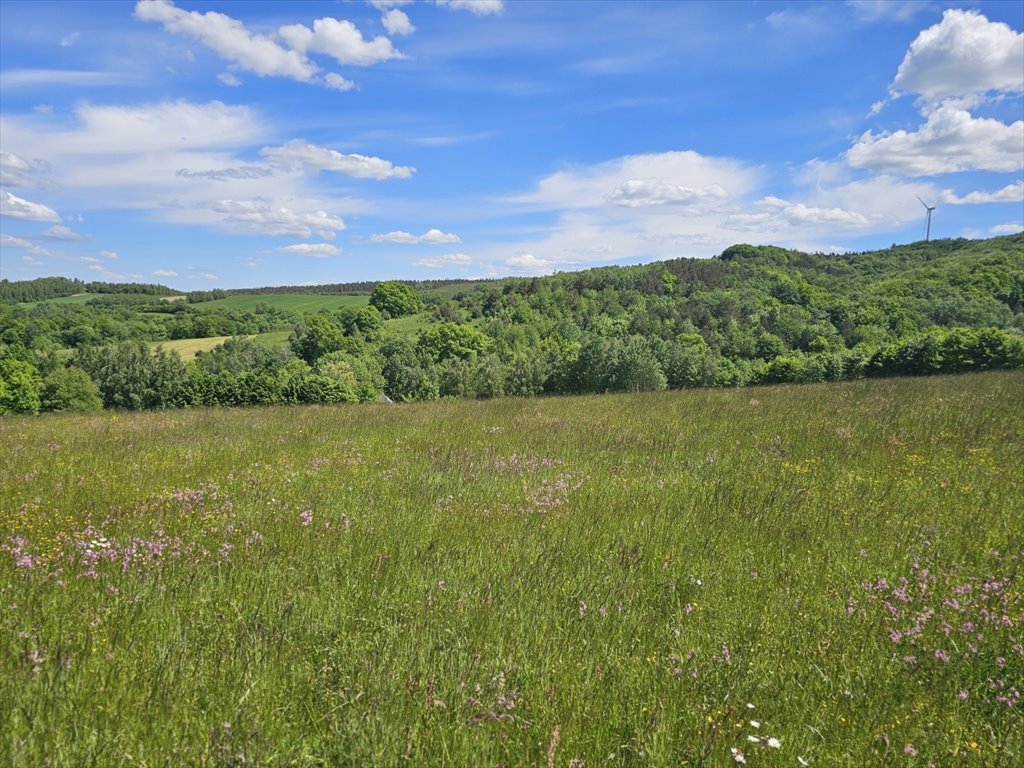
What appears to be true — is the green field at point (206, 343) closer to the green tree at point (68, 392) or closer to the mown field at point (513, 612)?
the green tree at point (68, 392)

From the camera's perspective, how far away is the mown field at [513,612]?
2.44 m

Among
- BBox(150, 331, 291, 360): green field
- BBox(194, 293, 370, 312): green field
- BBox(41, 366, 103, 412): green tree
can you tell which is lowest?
BBox(41, 366, 103, 412): green tree

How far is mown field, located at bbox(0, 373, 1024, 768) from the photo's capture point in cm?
244

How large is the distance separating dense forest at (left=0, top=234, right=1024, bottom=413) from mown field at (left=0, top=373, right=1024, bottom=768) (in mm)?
28047

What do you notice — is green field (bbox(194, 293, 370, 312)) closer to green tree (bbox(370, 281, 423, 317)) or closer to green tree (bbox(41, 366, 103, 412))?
green tree (bbox(370, 281, 423, 317))

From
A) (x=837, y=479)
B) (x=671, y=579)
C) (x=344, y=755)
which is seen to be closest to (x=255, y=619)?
(x=344, y=755)

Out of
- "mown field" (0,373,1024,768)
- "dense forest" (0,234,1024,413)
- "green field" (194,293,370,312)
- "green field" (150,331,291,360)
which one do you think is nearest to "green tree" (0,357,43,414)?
"dense forest" (0,234,1024,413)

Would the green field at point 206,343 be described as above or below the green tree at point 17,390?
above

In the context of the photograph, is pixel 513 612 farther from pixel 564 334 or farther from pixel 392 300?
pixel 392 300

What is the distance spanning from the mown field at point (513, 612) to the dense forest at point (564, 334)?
92.0ft

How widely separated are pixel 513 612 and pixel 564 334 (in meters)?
128

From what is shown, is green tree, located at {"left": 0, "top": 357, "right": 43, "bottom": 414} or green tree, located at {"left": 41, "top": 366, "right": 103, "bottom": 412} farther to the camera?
green tree, located at {"left": 41, "top": 366, "right": 103, "bottom": 412}

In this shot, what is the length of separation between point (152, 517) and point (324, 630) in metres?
2.94

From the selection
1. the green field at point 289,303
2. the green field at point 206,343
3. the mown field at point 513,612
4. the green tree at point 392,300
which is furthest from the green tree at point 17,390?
the green tree at point 392,300
